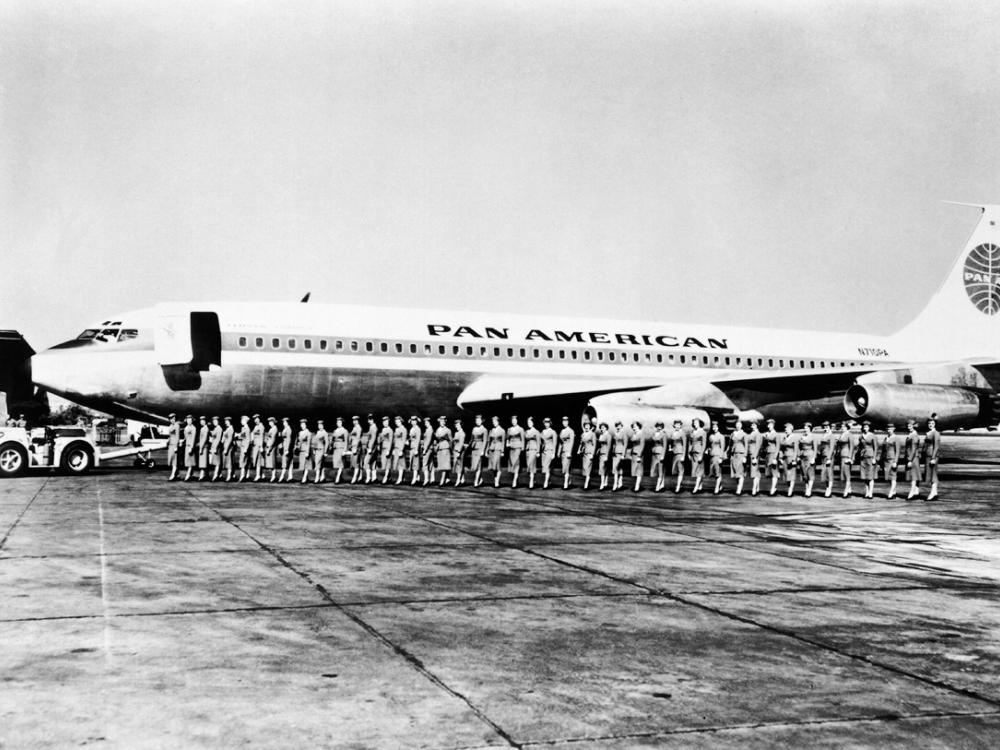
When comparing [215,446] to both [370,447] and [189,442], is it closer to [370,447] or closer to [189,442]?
[189,442]

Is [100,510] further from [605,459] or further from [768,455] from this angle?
[768,455]

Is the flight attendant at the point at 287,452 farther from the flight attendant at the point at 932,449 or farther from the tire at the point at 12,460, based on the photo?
the flight attendant at the point at 932,449

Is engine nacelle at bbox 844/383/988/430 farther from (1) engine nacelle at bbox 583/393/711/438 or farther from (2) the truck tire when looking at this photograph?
(2) the truck tire

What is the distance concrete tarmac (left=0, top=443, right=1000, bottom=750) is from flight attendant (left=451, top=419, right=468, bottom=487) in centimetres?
714

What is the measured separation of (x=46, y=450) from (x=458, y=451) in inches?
351

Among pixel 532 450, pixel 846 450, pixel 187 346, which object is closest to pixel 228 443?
pixel 187 346

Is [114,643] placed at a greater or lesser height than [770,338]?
lesser

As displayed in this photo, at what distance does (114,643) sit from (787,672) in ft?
12.3

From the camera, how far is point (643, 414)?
21.7 m

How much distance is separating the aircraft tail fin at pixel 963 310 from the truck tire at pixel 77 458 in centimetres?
2413

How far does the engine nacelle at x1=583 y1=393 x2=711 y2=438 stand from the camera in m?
21.6

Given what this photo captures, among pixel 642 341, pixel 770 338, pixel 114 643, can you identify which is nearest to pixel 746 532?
pixel 114 643

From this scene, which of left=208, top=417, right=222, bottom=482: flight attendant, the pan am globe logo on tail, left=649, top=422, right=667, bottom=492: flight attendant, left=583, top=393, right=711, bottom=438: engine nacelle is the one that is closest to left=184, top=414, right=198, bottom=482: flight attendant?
left=208, top=417, right=222, bottom=482: flight attendant

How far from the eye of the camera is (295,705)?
4477 millimetres
